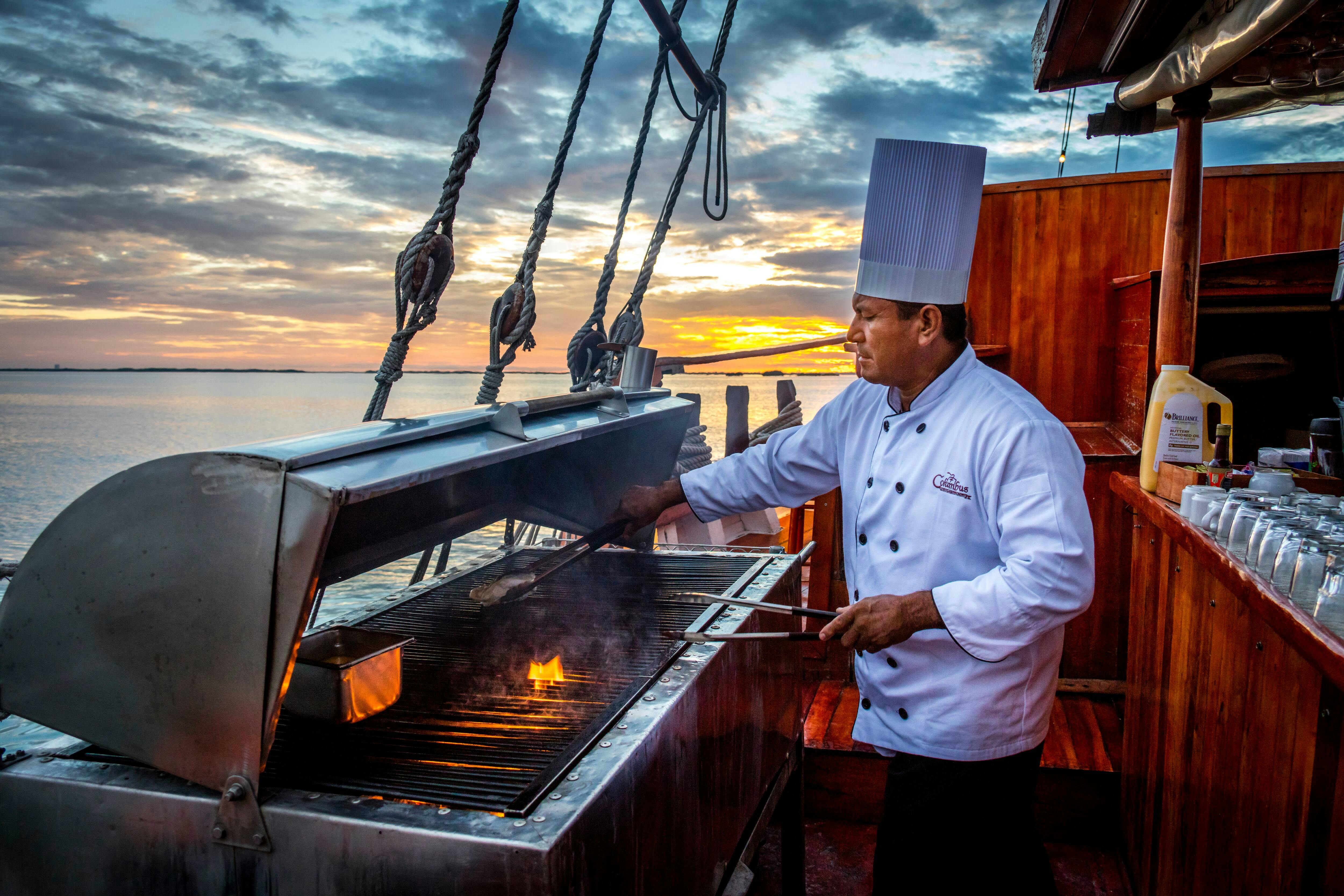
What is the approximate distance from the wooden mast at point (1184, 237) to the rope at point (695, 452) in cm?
227

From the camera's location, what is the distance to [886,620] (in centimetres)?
181

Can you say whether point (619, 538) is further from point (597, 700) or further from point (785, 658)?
point (597, 700)

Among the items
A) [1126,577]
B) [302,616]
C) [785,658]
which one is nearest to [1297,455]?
[1126,577]

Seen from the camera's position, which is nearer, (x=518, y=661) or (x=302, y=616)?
(x=302, y=616)

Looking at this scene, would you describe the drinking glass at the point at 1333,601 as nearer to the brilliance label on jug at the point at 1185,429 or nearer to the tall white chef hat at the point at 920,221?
the tall white chef hat at the point at 920,221

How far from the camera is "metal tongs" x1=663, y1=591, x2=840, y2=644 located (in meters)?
1.85

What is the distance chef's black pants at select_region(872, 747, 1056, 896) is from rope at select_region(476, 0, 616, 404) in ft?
4.78

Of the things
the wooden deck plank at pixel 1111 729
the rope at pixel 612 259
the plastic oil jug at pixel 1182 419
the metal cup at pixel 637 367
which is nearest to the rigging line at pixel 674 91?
the rope at pixel 612 259

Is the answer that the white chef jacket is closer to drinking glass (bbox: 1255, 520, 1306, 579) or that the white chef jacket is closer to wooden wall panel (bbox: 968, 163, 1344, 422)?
drinking glass (bbox: 1255, 520, 1306, 579)

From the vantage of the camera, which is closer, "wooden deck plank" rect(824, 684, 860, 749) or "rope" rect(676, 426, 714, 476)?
"wooden deck plank" rect(824, 684, 860, 749)

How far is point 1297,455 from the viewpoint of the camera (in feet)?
8.64

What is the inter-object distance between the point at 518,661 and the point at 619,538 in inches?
32.6

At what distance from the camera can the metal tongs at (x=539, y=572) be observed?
2.08 metres

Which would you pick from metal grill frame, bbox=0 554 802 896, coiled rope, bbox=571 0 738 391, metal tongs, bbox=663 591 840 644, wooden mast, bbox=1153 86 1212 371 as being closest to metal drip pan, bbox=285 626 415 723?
metal grill frame, bbox=0 554 802 896
